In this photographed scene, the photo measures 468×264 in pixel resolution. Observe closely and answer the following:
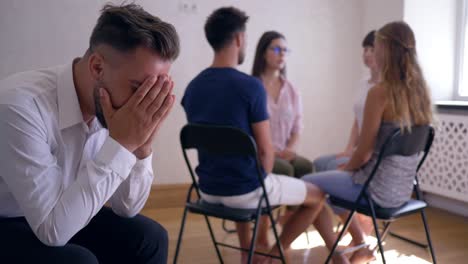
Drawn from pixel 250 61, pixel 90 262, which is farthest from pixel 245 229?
pixel 250 61

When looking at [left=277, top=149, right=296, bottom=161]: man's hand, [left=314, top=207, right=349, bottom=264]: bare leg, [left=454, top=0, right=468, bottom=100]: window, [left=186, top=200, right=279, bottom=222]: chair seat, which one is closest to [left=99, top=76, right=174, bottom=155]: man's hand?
[left=186, top=200, right=279, bottom=222]: chair seat

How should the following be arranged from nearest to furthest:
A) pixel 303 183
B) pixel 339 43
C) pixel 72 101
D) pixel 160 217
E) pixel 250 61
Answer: pixel 72 101, pixel 303 183, pixel 160 217, pixel 250 61, pixel 339 43

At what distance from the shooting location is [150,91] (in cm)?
109

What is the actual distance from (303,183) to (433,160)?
5.53ft

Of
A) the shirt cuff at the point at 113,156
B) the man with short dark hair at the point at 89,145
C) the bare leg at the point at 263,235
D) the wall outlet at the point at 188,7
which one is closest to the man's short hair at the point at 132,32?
the man with short dark hair at the point at 89,145

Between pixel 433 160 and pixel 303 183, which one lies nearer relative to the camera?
pixel 303 183

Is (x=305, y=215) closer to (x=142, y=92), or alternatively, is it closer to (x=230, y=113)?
(x=230, y=113)

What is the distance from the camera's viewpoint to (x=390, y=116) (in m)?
1.97

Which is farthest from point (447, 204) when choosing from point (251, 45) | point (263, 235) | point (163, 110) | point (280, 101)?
point (163, 110)

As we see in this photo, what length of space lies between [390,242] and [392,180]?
931 mm

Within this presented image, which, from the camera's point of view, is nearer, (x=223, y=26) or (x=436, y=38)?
(x=223, y=26)

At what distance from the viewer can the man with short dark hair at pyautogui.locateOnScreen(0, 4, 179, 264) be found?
100 centimetres

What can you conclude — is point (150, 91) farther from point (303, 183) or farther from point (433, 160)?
point (433, 160)

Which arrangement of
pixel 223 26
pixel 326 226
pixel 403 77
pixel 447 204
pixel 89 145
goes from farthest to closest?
pixel 447 204, pixel 326 226, pixel 223 26, pixel 403 77, pixel 89 145
